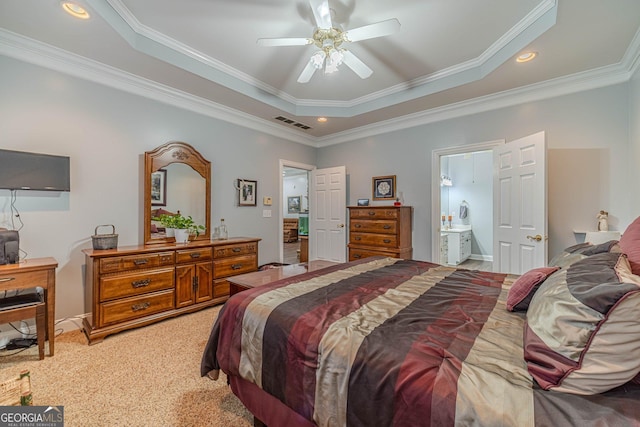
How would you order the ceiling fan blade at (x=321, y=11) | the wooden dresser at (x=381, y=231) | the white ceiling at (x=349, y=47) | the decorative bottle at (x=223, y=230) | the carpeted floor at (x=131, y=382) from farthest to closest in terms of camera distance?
the wooden dresser at (x=381, y=231), the decorative bottle at (x=223, y=230), the white ceiling at (x=349, y=47), the ceiling fan blade at (x=321, y=11), the carpeted floor at (x=131, y=382)

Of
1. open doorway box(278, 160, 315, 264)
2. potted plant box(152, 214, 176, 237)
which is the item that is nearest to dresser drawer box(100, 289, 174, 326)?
potted plant box(152, 214, 176, 237)

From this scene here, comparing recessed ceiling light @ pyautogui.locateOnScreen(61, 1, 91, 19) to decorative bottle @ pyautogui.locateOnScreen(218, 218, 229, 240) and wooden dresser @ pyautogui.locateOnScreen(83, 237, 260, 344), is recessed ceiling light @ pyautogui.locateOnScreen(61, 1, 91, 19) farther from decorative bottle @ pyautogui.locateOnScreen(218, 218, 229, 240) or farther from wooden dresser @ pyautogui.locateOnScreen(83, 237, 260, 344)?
decorative bottle @ pyautogui.locateOnScreen(218, 218, 229, 240)

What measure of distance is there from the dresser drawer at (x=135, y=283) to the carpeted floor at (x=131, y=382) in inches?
15.8

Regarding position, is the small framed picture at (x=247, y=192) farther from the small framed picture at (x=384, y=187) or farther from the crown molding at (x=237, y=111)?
the small framed picture at (x=384, y=187)

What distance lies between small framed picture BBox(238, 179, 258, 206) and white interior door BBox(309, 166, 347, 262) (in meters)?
1.28

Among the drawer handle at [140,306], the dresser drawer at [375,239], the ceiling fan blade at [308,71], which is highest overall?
the ceiling fan blade at [308,71]

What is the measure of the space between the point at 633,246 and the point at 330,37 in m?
2.41

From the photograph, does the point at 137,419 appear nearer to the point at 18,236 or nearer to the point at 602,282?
the point at 18,236

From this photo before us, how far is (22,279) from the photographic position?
6.89 feet

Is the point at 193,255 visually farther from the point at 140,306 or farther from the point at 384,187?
the point at 384,187

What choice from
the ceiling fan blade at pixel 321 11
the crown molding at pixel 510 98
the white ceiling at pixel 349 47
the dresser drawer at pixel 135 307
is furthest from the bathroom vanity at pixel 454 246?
the dresser drawer at pixel 135 307

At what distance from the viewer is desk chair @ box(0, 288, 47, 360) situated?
2057mm

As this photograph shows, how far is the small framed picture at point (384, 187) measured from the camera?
14.4 feet

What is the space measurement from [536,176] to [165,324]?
417 centimetres
